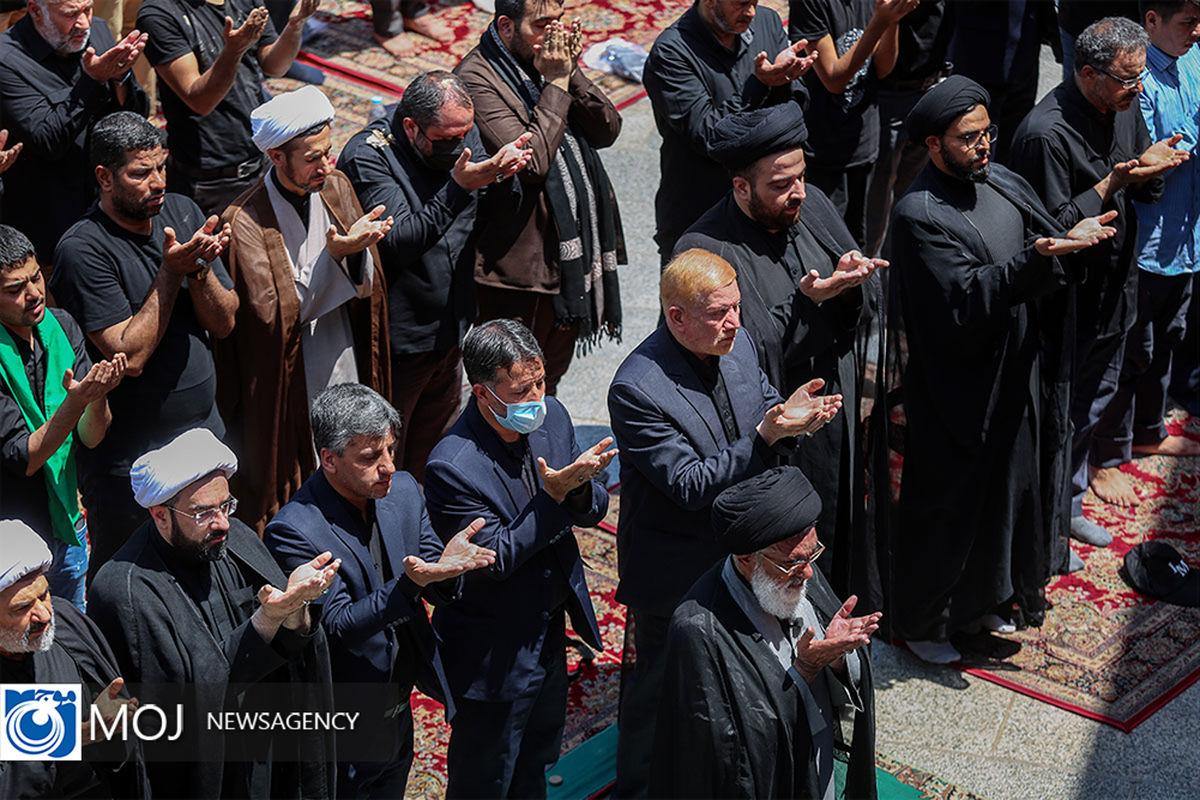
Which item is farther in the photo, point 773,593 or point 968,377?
point 968,377

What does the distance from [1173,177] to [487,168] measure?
324 cm

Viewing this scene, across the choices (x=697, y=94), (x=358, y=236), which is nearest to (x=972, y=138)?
(x=697, y=94)

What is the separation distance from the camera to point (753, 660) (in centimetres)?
426

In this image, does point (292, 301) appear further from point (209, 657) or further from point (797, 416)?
point (797, 416)

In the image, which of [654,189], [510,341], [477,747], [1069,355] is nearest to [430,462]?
[510,341]

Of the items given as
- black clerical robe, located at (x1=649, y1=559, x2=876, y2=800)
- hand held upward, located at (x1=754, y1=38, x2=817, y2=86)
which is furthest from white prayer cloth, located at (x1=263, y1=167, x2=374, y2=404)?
black clerical robe, located at (x1=649, y1=559, x2=876, y2=800)

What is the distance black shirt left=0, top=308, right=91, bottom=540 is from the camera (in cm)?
515

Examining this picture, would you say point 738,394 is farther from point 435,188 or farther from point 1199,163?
point 1199,163

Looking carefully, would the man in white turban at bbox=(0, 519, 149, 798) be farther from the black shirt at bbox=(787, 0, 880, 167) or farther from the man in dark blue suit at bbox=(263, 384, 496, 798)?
the black shirt at bbox=(787, 0, 880, 167)

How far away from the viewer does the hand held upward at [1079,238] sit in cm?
571

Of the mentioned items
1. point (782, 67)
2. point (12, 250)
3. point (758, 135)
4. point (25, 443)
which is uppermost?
point (758, 135)

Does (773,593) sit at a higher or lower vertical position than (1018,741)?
higher

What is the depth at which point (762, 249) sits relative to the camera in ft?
19.0

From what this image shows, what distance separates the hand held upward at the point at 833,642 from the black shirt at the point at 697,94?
10.2 feet
